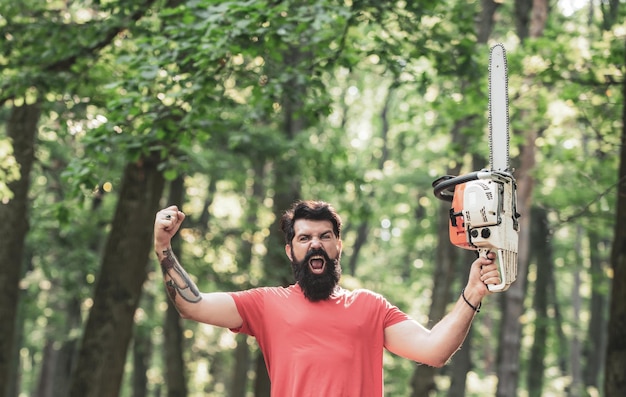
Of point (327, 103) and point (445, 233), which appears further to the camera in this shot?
point (445, 233)

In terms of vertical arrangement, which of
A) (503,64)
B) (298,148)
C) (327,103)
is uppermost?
(298,148)

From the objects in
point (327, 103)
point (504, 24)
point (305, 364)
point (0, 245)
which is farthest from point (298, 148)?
point (305, 364)

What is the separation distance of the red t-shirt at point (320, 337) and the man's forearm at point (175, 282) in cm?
19

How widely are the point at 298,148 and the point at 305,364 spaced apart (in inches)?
433

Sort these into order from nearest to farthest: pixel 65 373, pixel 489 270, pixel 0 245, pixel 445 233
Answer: pixel 489 270, pixel 0 245, pixel 445 233, pixel 65 373

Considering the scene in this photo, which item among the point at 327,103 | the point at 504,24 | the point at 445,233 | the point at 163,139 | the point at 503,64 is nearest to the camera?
the point at 503,64

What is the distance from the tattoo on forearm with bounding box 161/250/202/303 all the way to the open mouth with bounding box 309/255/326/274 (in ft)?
1.65

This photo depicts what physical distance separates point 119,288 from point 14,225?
142 inches

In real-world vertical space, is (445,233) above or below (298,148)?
below

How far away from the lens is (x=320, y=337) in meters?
3.69

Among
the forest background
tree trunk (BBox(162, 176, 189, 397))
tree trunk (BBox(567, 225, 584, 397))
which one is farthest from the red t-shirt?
tree trunk (BBox(567, 225, 584, 397))

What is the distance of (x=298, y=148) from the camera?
1453cm

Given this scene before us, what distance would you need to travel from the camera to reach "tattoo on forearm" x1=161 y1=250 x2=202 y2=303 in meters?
3.86

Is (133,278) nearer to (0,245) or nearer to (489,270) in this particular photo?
(0,245)
